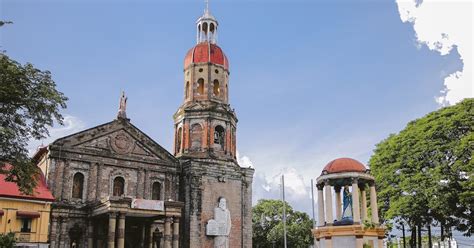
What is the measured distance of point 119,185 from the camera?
32.6 metres

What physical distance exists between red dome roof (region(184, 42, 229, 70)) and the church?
0.09 m

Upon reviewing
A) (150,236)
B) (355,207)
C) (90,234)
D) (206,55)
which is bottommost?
(150,236)

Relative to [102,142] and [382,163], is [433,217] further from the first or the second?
[102,142]

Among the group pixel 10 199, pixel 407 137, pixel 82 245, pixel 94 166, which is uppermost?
pixel 407 137

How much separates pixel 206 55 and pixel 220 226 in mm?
13086

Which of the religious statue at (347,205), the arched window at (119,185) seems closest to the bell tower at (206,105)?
the arched window at (119,185)

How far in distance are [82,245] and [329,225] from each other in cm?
1570

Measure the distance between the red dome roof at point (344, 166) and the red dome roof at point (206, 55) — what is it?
623 inches

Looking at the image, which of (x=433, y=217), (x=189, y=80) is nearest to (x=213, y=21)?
(x=189, y=80)

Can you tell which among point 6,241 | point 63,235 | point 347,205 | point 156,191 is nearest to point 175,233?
point 156,191

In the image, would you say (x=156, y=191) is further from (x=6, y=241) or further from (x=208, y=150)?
(x=6, y=241)

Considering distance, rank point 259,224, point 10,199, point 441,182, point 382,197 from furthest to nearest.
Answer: point 259,224 → point 382,197 → point 441,182 → point 10,199

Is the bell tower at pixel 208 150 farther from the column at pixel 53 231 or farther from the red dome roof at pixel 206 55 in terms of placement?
the column at pixel 53 231

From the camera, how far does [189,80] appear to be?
1473 inches
